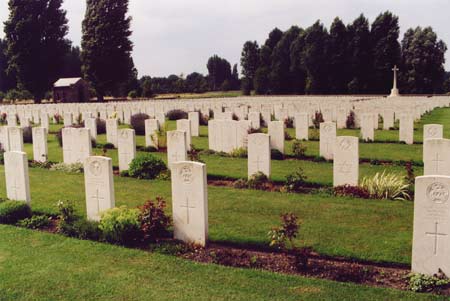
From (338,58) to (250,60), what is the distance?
60.1 ft

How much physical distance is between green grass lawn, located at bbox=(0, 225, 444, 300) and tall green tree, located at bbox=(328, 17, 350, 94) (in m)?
53.9

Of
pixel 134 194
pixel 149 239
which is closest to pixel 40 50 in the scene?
pixel 134 194

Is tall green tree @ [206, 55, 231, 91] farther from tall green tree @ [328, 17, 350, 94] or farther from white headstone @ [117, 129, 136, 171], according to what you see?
white headstone @ [117, 129, 136, 171]

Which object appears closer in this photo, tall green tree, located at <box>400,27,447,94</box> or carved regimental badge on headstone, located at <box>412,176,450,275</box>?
carved regimental badge on headstone, located at <box>412,176,450,275</box>

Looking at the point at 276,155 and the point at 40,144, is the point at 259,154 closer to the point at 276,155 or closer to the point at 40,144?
the point at 276,155

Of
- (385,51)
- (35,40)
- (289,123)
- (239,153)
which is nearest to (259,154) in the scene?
(239,153)

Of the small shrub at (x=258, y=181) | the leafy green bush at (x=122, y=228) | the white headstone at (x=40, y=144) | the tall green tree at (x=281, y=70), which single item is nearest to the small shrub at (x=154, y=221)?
the leafy green bush at (x=122, y=228)

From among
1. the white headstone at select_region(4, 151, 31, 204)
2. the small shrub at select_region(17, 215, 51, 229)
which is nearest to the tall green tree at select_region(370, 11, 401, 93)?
the white headstone at select_region(4, 151, 31, 204)

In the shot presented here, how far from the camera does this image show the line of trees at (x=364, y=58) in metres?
54.6

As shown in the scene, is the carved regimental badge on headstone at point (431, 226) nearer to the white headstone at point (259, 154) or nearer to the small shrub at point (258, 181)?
the small shrub at point (258, 181)

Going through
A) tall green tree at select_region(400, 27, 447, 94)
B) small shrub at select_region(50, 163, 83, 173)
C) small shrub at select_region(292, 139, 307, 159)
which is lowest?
small shrub at select_region(50, 163, 83, 173)

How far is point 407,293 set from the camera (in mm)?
5355

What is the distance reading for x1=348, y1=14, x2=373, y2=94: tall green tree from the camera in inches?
2207

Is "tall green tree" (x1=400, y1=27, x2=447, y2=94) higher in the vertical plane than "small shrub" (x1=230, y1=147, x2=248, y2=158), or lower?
higher
